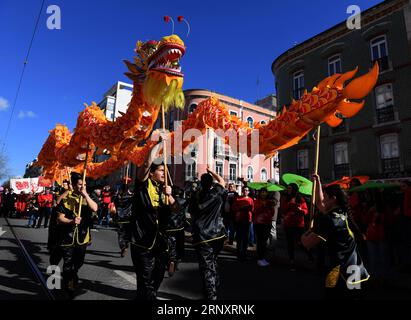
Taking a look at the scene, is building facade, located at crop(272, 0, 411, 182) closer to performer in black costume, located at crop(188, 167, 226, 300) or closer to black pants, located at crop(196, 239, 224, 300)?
performer in black costume, located at crop(188, 167, 226, 300)

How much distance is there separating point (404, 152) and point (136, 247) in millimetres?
16151

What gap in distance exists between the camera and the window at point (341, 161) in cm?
1703

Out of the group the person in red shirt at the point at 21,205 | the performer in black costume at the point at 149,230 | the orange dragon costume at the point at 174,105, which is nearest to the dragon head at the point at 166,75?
the orange dragon costume at the point at 174,105

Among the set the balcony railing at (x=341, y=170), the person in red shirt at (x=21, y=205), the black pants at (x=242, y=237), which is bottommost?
the black pants at (x=242, y=237)

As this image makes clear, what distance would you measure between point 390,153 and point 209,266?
15621 mm

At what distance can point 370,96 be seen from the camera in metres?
16.3

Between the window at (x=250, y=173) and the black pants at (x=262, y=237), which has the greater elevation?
the window at (x=250, y=173)

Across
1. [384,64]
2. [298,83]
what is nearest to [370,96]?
[384,64]

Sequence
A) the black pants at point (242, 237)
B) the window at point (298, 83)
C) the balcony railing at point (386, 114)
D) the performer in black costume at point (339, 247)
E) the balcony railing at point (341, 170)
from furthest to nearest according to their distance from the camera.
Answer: the window at point (298, 83)
the balcony railing at point (341, 170)
the balcony railing at point (386, 114)
the black pants at point (242, 237)
the performer in black costume at point (339, 247)

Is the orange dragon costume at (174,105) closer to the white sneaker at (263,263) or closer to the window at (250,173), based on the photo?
the white sneaker at (263,263)

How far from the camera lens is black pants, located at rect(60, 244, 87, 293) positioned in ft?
11.7

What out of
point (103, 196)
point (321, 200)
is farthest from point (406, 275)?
point (103, 196)

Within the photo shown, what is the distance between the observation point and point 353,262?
2619mm
